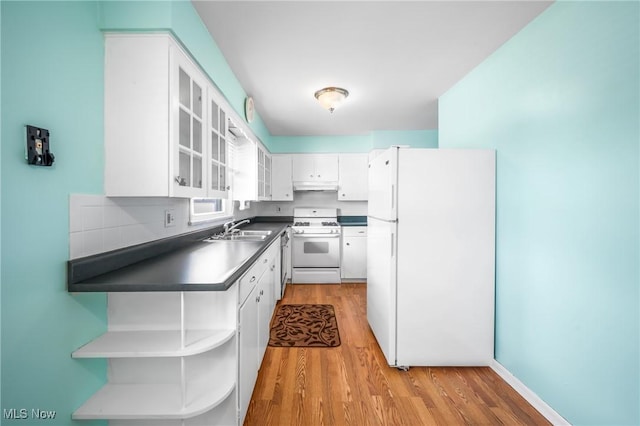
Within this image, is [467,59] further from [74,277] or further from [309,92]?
[74,277]

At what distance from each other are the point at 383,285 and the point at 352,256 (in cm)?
226

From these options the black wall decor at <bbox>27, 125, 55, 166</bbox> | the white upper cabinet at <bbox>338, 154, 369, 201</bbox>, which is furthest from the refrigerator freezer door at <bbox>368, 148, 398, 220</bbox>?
the white upper cabinet at <bbox>338, 154, 369, 201</bbox>

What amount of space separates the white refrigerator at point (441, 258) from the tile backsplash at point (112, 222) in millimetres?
1673

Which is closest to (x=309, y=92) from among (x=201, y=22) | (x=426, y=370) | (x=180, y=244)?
(x=201, y=22)

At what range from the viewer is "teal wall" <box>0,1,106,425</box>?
988 mm

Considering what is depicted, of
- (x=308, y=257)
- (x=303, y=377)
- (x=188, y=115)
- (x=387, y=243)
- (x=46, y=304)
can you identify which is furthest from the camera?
(x=308, y=257)

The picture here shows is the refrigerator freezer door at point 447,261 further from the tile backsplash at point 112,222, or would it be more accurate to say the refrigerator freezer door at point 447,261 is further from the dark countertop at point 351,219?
the dark countertop at point 351,219

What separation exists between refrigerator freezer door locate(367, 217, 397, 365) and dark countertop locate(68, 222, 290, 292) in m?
1.02

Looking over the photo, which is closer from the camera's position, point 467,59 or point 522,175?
point 522,175

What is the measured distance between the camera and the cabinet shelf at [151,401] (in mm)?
1234

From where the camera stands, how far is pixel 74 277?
121 centimetres

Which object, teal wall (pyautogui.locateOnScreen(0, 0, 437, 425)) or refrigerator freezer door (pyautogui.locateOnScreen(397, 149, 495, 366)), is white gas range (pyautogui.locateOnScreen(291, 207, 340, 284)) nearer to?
refrigerator freezer door (pyautogui.locateOnScreen(397, 149, 495, 366))

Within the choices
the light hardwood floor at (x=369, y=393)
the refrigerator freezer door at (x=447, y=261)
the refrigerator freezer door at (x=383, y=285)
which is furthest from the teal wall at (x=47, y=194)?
the refrigerator freezer door at (x=447, y=261)

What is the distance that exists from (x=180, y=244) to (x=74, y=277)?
0.91 m
